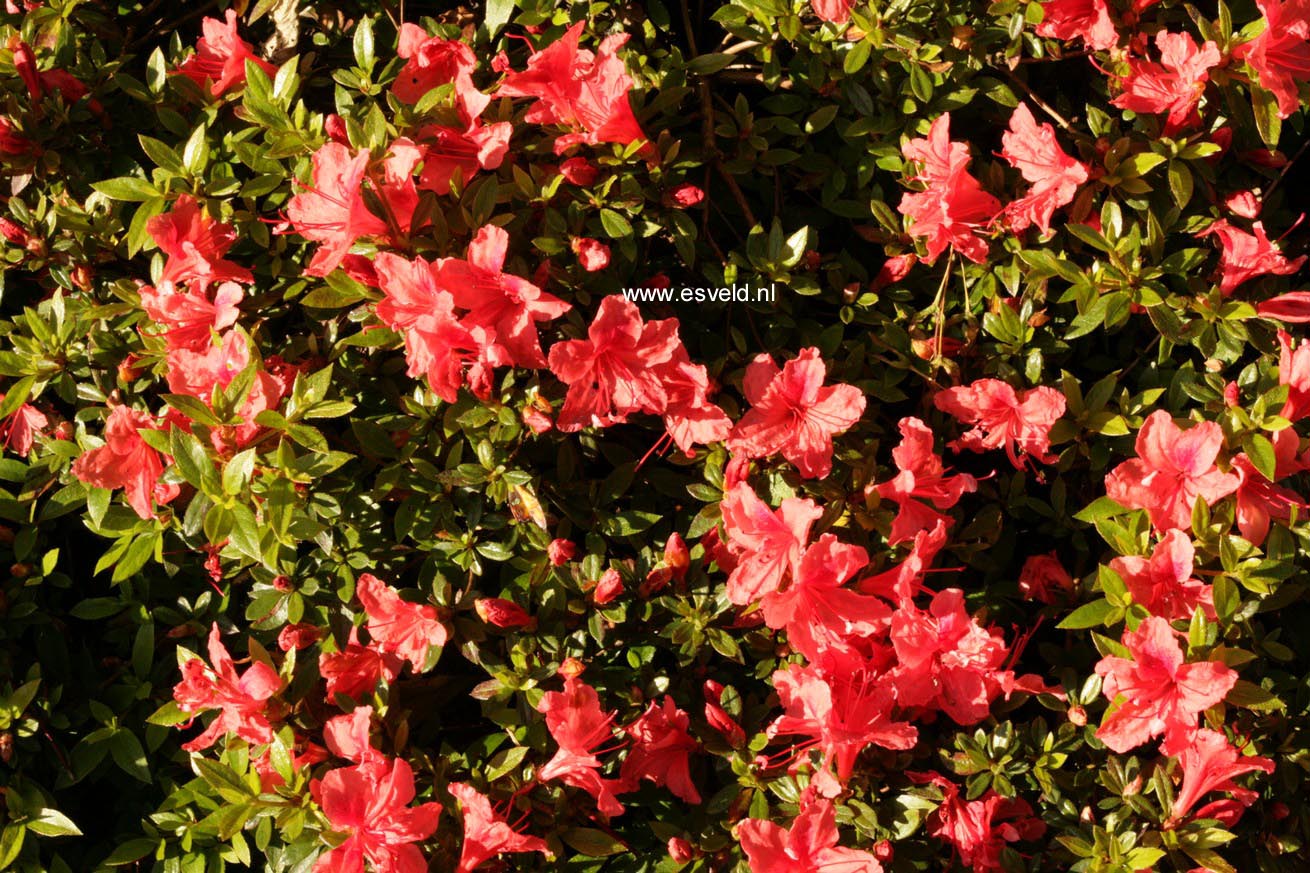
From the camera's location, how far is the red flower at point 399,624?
1.69 meters

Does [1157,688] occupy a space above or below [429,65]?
below

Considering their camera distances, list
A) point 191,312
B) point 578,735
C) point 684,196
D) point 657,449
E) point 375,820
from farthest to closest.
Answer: point 657,449, point 684,196, point 191,312, point 578,735, point 375,820

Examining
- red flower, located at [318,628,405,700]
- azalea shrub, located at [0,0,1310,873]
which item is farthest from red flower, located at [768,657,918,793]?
red flower, located at [318,628,405,700]

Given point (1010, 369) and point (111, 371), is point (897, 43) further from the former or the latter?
point (111, 371)

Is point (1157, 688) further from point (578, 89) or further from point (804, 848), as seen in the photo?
point (578, 89)

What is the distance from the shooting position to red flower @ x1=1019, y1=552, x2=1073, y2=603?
1896 millimetres

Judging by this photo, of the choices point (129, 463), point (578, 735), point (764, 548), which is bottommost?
point (578, 735)

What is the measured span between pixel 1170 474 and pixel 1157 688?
0.31m

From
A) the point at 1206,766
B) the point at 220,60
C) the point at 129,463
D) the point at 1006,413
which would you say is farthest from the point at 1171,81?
the point at 129,463

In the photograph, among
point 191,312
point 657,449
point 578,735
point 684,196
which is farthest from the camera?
point 657,449

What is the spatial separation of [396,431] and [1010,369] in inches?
37.8

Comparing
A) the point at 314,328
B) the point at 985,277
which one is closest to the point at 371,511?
the point at 314,328

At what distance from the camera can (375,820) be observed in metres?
1.56

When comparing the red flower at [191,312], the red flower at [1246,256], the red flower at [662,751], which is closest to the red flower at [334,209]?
the red flower at [191,312]
